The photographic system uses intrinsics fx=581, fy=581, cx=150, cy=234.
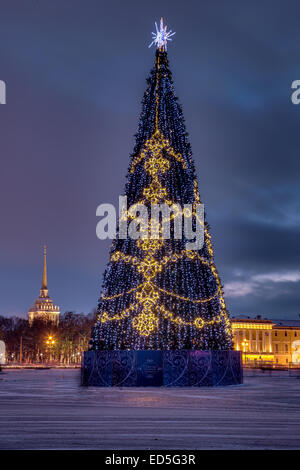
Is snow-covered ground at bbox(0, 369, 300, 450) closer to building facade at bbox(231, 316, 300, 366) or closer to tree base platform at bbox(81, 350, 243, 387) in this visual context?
tree base platform at bbox(81, 350, 243, 387)

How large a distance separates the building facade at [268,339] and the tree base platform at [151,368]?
92.8m

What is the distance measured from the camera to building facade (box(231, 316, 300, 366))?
120m

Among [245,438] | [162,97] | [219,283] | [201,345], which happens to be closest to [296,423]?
[245,438]

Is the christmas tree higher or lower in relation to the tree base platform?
higher

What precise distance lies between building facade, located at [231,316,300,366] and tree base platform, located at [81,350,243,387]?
92818 mm

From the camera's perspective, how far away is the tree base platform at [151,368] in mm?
26797

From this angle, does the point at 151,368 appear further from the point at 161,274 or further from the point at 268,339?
the point at 268,339

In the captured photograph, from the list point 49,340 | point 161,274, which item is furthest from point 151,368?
point 49,340

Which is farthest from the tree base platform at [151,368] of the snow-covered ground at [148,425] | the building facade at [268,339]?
the building facade at [268,339]

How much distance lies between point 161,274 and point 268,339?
100756mm

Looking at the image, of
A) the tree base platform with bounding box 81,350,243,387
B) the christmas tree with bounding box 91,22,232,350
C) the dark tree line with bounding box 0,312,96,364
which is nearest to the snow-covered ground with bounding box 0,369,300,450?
the tree base platform with bounding box 81,350,243,387

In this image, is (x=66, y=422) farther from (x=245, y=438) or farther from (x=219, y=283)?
(x=219, y=283)

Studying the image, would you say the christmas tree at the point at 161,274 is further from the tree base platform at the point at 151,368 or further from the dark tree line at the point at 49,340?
the dark tree line at the point at 49,340

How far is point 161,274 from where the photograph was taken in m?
27.5
